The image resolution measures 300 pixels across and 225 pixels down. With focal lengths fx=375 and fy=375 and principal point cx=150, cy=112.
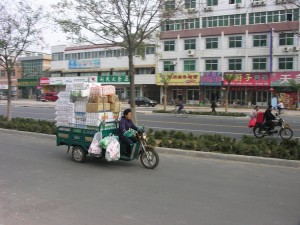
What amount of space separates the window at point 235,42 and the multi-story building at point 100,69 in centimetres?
1132

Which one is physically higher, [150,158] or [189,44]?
[189,44]

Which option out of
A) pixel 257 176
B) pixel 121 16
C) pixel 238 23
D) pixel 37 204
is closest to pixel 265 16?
pixel 238 23

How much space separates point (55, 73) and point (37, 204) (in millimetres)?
74476

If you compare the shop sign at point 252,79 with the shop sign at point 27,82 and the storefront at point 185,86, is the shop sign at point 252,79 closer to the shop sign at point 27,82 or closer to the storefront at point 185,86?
the storefront at point 185,86

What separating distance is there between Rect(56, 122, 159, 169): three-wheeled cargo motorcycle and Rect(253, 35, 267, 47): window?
43.9m

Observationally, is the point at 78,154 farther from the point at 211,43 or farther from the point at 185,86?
the point at 185,86

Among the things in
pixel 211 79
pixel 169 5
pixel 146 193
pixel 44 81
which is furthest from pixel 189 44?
pixel 146 193

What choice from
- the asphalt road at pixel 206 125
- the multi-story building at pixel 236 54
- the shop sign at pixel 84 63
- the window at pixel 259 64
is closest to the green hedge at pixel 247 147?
the asphalt road at pixel 206 125

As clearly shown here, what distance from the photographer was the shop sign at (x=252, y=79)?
48781 millimetres

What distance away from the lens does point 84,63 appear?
70.1m

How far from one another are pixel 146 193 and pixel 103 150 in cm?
280

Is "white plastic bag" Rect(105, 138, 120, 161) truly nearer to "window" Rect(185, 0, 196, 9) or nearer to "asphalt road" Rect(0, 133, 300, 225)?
"asphalt road" Rect(0, 133, 300, 225)

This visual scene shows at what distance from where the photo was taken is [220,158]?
991cm

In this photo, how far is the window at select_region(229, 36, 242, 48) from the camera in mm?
51156
